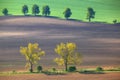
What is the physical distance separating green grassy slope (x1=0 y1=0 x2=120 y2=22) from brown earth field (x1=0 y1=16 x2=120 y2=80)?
11.4 metres

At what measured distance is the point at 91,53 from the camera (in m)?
64.9

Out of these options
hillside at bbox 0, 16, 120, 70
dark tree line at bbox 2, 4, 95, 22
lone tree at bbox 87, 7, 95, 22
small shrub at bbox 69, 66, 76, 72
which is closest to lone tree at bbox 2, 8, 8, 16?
dark tree line at bbox 2, 4, 95, 22

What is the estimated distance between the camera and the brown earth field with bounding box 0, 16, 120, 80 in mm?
55809

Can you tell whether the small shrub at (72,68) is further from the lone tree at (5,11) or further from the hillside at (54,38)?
the lone tree at (5,11)

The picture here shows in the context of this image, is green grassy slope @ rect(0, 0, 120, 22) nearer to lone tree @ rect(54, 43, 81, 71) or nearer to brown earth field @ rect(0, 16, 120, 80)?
brown earth field @ rect(0, 16, 120, 80)

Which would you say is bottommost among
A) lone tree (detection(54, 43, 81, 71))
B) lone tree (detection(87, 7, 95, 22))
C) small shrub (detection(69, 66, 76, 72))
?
small shrub (detection(69, 66, 76, 72))

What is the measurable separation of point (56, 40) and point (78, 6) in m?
44.1

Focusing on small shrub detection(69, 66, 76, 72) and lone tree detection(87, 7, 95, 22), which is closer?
small shrub detection(69, 66, 76, 72)

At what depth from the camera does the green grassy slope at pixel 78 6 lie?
105 m

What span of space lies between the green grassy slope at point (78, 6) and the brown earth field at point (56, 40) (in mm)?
11360

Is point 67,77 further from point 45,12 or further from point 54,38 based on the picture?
point 45,12

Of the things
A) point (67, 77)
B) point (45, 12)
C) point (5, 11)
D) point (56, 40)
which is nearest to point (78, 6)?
point (45, 12)

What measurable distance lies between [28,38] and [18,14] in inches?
1143

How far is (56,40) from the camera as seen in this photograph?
73875mm
